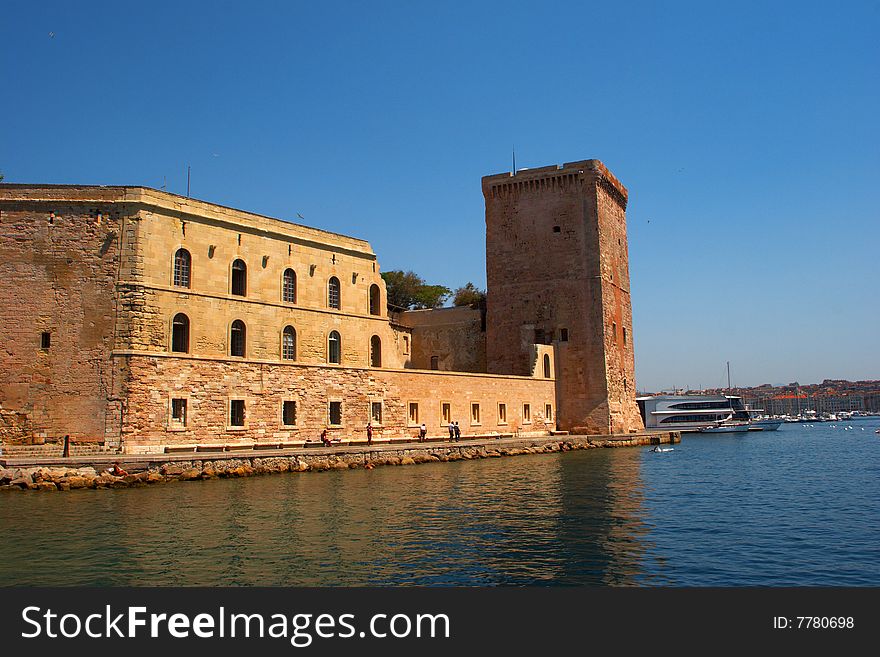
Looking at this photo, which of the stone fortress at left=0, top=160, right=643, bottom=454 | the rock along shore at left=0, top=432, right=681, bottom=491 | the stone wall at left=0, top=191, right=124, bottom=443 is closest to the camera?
the rock along shore at left=0, top=432, right=681, bottom=491

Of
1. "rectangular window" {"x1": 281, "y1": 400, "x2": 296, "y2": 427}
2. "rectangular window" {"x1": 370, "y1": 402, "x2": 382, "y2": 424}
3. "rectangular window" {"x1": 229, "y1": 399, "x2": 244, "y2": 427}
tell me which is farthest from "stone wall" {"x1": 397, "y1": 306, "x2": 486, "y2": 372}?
"rectangular window" {"x1": 229, "y1": 399, "x2": 244, "y2": 427}

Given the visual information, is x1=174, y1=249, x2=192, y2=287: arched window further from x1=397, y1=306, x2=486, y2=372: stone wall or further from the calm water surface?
x1=397, y1=306, x2=486, y2=372: stone wall

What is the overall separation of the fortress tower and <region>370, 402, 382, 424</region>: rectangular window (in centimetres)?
1138

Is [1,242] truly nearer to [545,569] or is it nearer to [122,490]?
[122,490]

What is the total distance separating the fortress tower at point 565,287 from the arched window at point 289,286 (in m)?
15.1

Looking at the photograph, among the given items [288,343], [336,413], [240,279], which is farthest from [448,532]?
[240,279]

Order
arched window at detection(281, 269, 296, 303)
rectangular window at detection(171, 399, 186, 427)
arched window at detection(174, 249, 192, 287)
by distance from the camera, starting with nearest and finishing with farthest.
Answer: rectangular window at detection(171, 399, 186, 427), arched window at detection(174, 249, 192, 287), arched window at detection(281, 269, 296, 303)

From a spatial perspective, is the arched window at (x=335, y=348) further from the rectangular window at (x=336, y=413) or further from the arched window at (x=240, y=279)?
the arched window at (x=240, y=279)

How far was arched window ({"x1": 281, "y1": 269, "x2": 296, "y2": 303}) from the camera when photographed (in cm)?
2767

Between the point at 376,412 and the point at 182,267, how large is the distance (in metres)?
9.74

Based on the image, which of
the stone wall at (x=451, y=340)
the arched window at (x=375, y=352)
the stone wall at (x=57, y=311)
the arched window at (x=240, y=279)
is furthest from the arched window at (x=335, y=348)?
the stone wall at (x=451, y=340)

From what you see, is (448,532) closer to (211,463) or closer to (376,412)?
(211,463)

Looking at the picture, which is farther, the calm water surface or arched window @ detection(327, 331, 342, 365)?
arched window @ detection(327, 331, 342, 365)

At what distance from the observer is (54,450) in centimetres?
2184
